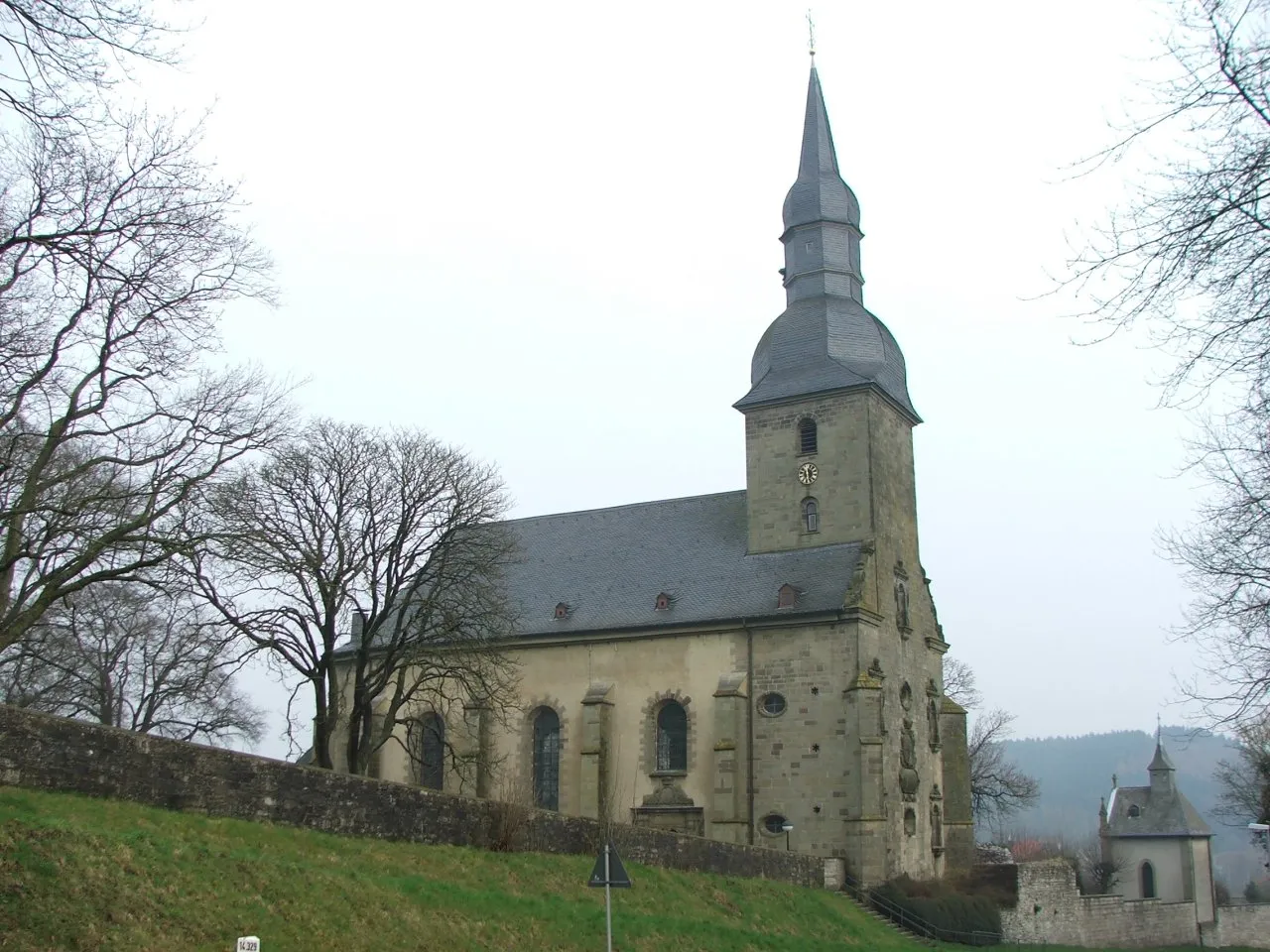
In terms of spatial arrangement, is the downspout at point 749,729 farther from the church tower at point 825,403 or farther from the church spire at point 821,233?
the church spire at point 821,233

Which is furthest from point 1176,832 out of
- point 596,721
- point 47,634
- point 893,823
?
point 47,634

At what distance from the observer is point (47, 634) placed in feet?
99.2

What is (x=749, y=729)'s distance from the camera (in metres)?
35.9

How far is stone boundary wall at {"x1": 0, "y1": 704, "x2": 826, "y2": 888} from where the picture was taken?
1441 centimetres

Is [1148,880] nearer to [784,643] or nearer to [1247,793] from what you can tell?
[1247,793]

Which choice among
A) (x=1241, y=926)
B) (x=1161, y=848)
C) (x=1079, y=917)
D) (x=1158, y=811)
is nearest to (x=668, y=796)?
(x=1079, y=917)

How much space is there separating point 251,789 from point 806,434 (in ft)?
83.6

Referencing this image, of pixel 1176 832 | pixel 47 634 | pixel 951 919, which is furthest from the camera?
pixel 1176 832

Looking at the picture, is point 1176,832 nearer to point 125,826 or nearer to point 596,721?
point 596,721

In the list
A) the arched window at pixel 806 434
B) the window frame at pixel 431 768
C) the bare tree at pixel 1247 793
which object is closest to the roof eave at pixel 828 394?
the arched window at pixel 806 434

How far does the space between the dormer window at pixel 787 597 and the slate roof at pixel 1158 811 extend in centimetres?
3547

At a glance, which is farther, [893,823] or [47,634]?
[893,823]

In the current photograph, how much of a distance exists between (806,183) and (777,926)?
2520 centimetres

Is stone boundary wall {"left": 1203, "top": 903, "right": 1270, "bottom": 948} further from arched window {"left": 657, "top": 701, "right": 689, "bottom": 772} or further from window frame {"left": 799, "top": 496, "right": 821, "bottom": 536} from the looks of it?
arched window {"left": 657, "top": 701, "right": 689, "bottom": 772}
